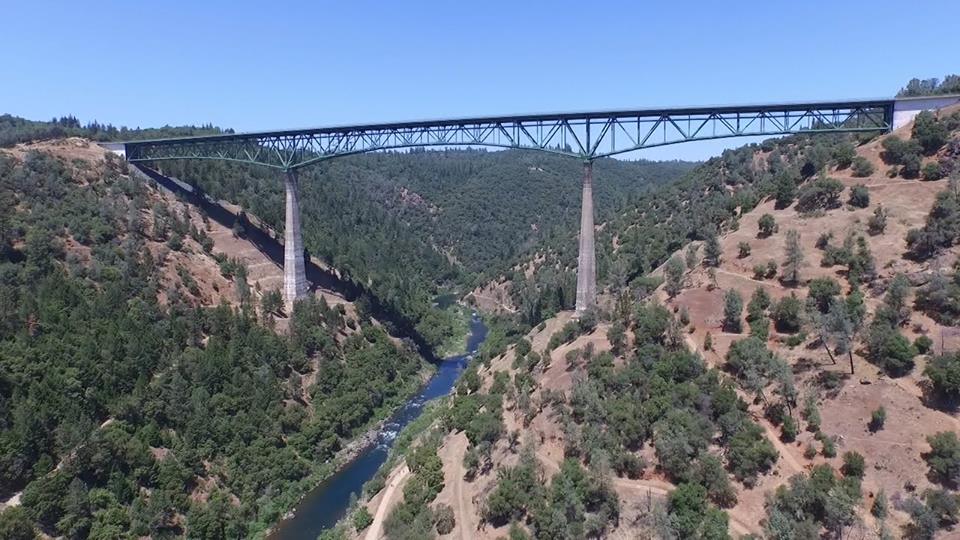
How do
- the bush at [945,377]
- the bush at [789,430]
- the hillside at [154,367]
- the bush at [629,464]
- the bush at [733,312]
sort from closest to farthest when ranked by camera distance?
the bush at [945,377]
the bush at [789,430]
the bush at [629,464]
the hillside at [154,367]
the bush at [733,312]

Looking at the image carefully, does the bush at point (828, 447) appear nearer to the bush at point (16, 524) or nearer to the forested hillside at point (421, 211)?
the bush at point (16, 524)

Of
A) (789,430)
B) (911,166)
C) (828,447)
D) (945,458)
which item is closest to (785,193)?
(911,166)

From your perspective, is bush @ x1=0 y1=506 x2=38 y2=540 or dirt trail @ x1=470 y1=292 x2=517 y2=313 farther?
dirt trail @ x1=470 y1=292 x2=517 y2=313

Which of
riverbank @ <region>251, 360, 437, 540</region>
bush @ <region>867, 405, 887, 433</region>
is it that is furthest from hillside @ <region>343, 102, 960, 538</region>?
riverbank @ <region>251, 360, 437, 540</region>

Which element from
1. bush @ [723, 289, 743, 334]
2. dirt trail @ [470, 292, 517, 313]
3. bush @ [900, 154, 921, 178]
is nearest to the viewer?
bush @ [723, 289, 743, 334]

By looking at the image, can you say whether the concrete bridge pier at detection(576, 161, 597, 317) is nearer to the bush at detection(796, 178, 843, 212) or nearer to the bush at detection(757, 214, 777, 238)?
the bush at detection(757, 214, 777, 238)

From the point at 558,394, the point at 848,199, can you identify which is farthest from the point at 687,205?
the point at 558,394

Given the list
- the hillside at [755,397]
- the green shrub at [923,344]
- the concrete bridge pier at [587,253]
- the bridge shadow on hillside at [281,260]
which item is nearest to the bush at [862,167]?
the hillside at [755,397]
